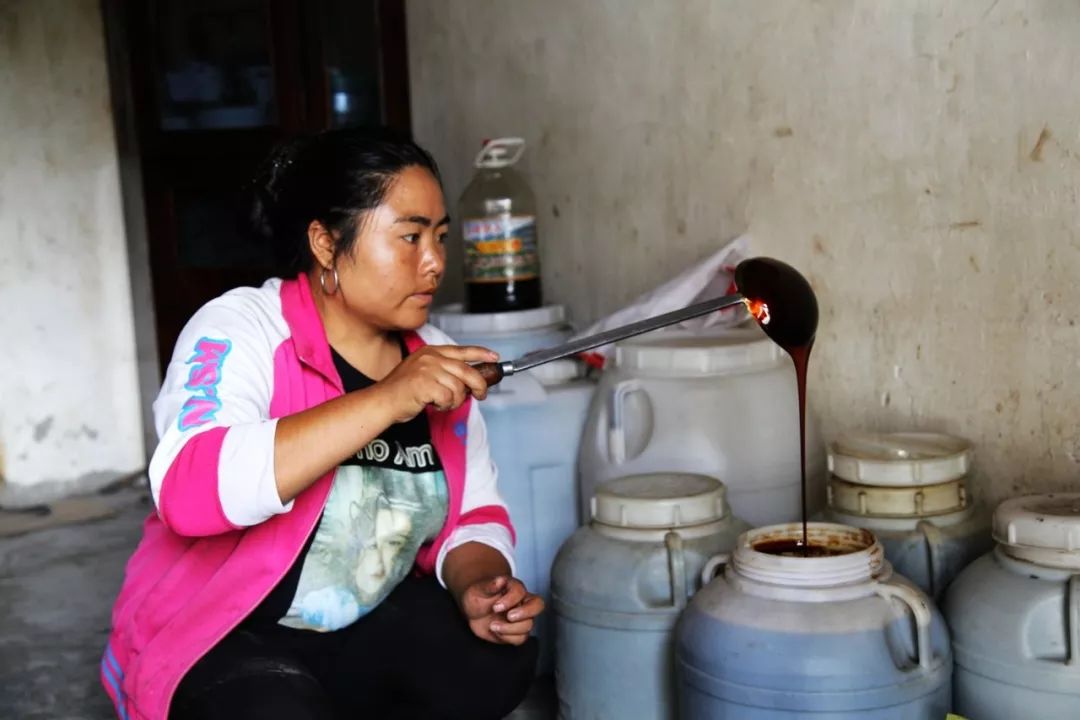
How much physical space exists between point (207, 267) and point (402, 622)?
7.33 feet

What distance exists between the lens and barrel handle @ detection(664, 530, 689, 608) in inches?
69.2

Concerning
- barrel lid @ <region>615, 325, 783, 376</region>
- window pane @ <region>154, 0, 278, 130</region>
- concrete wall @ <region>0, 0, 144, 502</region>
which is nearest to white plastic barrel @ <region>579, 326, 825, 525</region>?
barrel lid @ <region>615, 325, 783, 376</region>

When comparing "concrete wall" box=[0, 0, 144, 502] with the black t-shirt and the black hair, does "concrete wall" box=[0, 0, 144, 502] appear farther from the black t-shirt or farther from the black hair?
the black t-shirt

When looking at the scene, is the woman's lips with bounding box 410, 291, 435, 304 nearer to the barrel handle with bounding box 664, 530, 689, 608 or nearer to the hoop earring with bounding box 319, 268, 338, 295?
the hoop earring with bounding box 319, 268, 338, 295

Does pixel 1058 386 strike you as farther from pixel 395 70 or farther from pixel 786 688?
pixel 395 70

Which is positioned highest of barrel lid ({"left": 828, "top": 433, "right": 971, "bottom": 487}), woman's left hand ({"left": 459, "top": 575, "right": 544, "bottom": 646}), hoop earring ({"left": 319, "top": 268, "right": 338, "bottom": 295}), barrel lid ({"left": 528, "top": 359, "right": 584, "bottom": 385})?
hoop earring ({"left": 319, "top": 268, "right": 338, "bottom": 295})

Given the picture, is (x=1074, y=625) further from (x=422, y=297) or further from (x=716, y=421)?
(x=422, y=297)

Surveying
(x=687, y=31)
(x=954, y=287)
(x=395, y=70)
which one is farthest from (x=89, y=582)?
(x=954, y=287)

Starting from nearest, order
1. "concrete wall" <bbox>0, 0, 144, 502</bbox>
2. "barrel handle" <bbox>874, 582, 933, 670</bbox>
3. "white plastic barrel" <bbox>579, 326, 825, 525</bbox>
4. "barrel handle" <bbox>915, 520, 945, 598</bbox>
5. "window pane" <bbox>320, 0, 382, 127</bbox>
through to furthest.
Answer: "barrel handle" <bbox>874, 582, 933, 670</bbox>, "barrel handle" <bbox>915, 520, 945, 598</bbox>, "white plastic barrel" <bbox>579, 326, 825, 525</bbox>, "window pane" <bbox>320, 0, 382, 127</bbox>, "concrete wall" <bbox>0, 0, 144, 502</bbox>

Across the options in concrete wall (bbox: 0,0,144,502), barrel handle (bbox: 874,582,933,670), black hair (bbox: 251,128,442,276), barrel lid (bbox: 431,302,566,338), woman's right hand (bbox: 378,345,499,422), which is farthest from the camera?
concrete wall (bbox: 0,0,144,502)

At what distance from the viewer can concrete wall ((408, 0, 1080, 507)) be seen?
1.82 metres

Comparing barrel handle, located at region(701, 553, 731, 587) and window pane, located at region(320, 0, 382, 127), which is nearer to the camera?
barrel handle, located at region(701, 553, 731, 587)

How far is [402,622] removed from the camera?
1671mm

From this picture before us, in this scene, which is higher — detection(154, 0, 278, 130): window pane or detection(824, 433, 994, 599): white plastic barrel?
detection(154, 0, 278, 130): window pane
